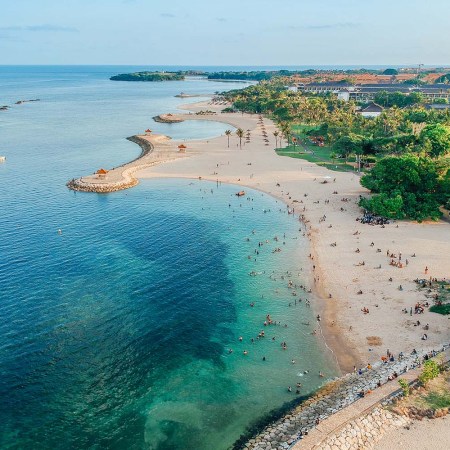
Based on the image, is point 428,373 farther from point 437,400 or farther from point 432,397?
point 437,400

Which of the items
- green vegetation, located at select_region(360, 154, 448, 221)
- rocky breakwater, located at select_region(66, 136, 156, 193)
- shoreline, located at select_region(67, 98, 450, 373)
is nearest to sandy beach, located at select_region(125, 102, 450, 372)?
shoreline, located at select_region(67, 98, 450, 373)

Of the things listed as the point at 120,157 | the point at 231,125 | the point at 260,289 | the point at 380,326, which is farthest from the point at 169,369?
the point at 231,125

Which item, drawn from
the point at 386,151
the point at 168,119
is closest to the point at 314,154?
the point at 386,151

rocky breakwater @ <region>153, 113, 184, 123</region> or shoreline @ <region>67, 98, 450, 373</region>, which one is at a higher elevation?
rocky breakwater @ <region>153, 113, 184, 123</region>

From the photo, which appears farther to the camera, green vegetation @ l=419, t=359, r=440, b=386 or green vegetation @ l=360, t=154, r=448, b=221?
green vegetation @ l=360, t=154, r=448, b=221

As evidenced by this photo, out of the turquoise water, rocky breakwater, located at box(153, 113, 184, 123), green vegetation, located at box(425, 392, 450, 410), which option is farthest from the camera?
rocky breakwater, located at box(153, 113, 184, 123)

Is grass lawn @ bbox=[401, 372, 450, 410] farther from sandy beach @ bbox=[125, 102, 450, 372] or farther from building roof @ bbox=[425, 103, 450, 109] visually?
building roof @ bbox=[425, 103, 450, 109]

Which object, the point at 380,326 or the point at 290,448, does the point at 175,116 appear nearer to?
the point at 380,326
